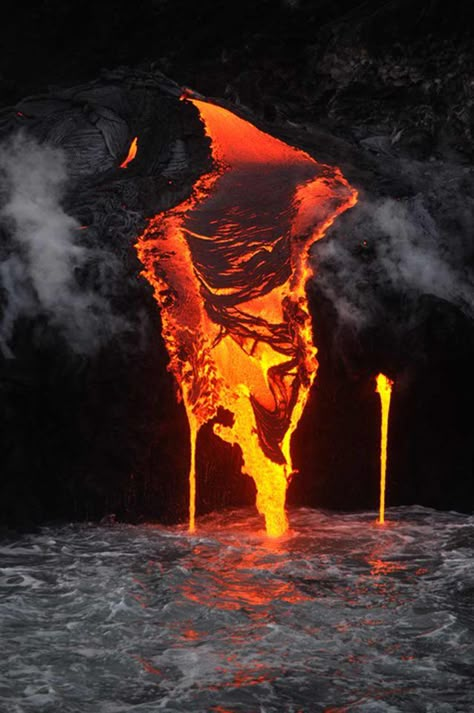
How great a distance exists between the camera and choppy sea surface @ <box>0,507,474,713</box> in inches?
283

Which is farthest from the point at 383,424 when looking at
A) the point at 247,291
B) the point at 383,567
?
the point at 383,567

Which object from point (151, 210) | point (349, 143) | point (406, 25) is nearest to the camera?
point (406, 25)

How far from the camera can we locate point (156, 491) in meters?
14.3

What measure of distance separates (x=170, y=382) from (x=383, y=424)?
10.0 ft

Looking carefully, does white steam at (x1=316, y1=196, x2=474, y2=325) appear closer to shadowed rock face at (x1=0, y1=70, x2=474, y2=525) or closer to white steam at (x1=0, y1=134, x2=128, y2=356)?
shadowed rock face at (x1=0, y1=70, x2=474, y2=525)

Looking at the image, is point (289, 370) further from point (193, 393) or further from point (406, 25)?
point (406, 25)

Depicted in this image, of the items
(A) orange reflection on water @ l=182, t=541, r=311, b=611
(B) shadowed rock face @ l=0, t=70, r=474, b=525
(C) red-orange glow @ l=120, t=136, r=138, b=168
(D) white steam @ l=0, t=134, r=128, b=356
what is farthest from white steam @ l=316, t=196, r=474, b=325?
(A) orange reflection on water @ l=182, t=541, r=311, b=611

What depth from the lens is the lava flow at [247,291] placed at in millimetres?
12555

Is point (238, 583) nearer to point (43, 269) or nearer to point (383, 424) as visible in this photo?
point (383, 424)

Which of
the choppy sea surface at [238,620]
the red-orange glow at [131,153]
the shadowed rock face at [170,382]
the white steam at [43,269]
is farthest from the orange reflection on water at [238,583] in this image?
the red-orange glow at [131,153]

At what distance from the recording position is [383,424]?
14.5 m

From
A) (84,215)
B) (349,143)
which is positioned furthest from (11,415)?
(349,143)

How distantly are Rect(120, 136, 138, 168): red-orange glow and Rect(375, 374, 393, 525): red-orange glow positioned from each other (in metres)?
5.11

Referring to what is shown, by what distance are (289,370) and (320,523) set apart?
83.0 inches
